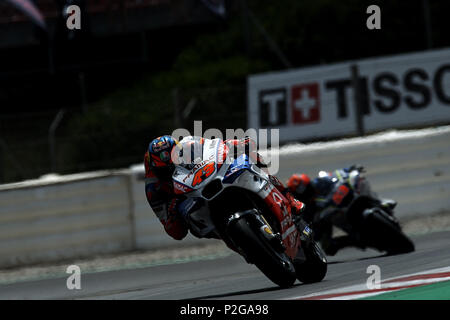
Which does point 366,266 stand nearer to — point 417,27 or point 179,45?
point 417,27

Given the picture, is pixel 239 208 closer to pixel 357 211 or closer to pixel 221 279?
pixel 221 279

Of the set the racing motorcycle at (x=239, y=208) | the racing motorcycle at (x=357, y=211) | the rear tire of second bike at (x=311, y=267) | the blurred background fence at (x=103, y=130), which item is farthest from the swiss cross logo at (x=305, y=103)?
the racing motorcycle at (x=239, y=208)

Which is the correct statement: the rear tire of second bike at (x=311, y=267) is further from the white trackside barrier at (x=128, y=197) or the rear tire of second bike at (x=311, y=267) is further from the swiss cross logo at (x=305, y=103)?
the swiss cross logo at (x=305, y=103)

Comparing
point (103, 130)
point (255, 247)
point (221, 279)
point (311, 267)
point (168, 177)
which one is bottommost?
point (221, 279)

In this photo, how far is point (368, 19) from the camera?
56.0ft

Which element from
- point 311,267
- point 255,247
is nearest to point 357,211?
point 311,267

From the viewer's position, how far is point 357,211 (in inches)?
322

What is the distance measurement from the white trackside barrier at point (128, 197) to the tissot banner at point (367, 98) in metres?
2.27

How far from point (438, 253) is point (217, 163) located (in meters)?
2.61

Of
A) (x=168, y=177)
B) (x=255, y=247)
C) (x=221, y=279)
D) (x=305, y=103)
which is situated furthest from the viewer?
(x=305, y=103)

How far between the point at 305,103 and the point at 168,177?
7651mm

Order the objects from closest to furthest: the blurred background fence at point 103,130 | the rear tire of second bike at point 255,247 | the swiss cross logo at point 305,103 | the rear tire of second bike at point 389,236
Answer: the rear tire of second bike at point 255,247 → the rear tire of second bike at point 389,236 → the swiss cross logo at point 305,103 → the blurred background fence at point 103,130

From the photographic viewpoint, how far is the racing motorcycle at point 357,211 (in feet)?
26.1

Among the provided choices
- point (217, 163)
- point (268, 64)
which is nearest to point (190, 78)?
point (268, 64)
